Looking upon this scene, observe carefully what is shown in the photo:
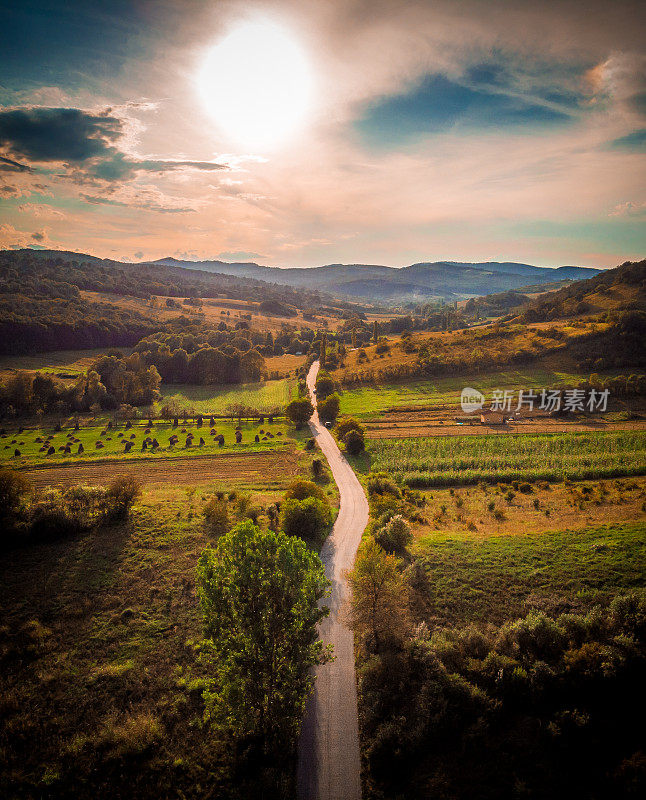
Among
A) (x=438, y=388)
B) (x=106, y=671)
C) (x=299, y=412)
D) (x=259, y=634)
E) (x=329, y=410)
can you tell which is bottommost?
(x=106, y=671)

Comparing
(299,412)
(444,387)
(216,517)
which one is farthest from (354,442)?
(444,387)

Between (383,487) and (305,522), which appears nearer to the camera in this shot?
(305,522)

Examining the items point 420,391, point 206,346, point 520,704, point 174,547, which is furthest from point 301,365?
point 520,704

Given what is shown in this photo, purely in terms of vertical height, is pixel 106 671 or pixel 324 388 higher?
pixel 324 388

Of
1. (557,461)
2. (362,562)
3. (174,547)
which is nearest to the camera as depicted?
(362,562)

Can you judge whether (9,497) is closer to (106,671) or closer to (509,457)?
(106,671)

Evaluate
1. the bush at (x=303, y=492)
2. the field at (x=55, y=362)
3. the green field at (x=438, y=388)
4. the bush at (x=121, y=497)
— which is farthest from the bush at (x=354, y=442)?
the field at (x=55, y=362)

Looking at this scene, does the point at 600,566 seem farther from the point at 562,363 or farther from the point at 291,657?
the point at 562,363
